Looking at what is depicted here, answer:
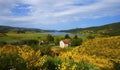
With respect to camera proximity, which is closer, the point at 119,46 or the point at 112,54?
the point at 112,54

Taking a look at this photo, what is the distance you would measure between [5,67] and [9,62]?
43cm

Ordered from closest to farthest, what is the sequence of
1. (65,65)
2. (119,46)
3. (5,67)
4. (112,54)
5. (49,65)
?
(65,65) → (5,67) → (49,65) → (112,54) → (119,46)

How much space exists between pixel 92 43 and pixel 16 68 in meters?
19.5

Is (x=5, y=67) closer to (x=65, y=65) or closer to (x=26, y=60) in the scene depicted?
(x=26, y=60)

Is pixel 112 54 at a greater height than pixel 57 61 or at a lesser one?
lesser

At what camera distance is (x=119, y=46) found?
28.1m

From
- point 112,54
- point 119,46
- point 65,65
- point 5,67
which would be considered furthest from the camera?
point 119,46

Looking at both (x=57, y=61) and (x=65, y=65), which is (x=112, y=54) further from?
(x=65, y=65)

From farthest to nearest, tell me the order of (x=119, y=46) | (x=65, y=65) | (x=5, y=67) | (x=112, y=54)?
(x=119, y=46) < (x=112, y=54) < (x=5, y=67) < (x=65, y=65)

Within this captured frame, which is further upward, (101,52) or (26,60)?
(26,60)

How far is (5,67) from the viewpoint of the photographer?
34.7 feet

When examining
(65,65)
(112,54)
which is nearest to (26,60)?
(65,65)

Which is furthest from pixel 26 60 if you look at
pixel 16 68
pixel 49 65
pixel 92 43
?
pixel 92 43

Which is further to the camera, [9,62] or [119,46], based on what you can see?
[119,46]
